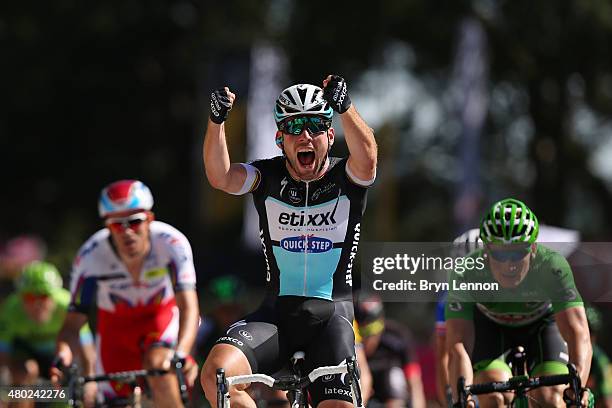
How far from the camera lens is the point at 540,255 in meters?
7.88

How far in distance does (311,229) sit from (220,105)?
36.0 inches

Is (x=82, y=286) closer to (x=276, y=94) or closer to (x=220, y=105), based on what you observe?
(x=220, y=105)

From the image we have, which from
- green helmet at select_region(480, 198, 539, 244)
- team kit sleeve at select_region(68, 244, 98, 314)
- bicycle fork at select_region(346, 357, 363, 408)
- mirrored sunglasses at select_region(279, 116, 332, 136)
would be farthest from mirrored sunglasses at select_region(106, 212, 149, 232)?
bicycle fork at select_region(346, 357, 363, 408)

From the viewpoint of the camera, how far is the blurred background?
81.0 ft

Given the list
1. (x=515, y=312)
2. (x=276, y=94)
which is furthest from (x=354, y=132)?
(x=276, y=94)

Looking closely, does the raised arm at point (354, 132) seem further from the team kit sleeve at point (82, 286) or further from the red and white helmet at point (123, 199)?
the team kit sleeve at point (82, 286)

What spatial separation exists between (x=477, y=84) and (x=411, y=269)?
16447mm

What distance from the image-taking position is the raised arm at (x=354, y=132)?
264 inches

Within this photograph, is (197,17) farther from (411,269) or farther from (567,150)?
(411,269)

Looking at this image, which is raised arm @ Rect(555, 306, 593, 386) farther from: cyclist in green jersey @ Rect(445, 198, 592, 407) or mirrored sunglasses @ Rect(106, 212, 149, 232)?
mirrored sunglasses @ Rect(106, 212, 149, 232)

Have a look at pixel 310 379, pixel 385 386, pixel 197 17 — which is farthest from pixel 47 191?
pixel 310 379

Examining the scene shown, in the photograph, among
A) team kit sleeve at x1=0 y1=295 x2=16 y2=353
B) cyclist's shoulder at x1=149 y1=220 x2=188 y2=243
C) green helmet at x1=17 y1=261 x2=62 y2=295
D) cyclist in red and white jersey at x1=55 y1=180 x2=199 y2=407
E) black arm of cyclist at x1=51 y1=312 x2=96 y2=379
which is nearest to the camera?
black arm of cyclist at x1=51 y1=312 x2=96 y2=379

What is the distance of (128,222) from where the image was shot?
9.51 m

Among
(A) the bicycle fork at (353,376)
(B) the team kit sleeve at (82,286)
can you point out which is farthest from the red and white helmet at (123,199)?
(A) the bicycle fork at (353,376)
